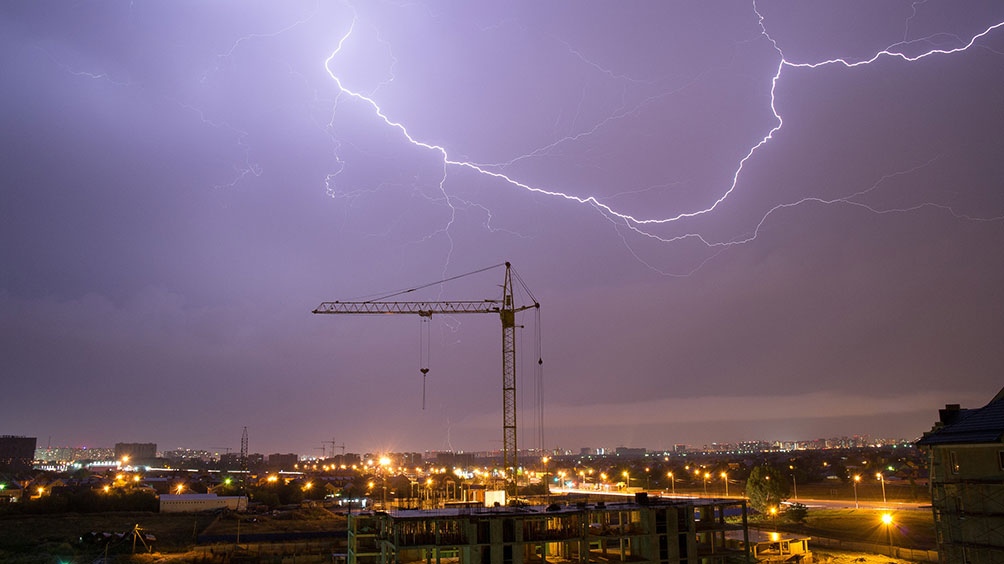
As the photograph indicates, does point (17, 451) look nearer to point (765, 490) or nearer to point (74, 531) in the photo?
point (74, 531)

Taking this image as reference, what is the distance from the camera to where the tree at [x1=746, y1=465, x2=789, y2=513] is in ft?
171

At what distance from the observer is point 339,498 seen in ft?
280

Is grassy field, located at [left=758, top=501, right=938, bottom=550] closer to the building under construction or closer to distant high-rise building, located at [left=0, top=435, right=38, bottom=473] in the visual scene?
the building under construction

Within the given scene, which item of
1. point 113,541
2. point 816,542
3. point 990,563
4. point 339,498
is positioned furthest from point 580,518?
point 339,498

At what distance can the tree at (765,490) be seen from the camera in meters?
52.2

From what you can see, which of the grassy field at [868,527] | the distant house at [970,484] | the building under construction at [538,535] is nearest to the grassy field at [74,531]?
the building under construction at [538,535]

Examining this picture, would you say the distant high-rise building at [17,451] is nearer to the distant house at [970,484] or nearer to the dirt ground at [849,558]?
the dirt ground at [849,558]

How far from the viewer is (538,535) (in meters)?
27.1

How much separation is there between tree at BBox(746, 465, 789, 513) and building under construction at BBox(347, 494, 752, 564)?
23463 mm

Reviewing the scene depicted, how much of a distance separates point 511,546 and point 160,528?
41.3 meters

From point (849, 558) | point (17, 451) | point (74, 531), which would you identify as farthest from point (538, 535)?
point (17, 451)

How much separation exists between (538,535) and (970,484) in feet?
49.3

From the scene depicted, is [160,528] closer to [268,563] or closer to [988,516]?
[268,563]

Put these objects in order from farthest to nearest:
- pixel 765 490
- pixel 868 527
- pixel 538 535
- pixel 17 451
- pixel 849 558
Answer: pixel 17 451
pixel 765 490
pixel 868 527
pixel 849 558
pixel 538 535
